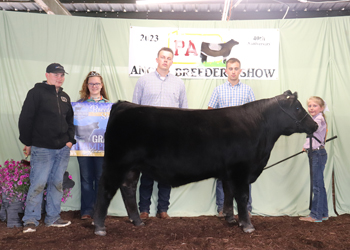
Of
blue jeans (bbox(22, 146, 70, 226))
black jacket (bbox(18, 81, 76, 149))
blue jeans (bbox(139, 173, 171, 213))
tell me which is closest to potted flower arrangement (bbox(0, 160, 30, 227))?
blue jeans (bbox(22, 146, 70, 226))

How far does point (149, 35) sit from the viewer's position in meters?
4.89

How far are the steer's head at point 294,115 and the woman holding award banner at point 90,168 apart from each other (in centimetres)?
236

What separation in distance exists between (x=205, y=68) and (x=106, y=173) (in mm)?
2397

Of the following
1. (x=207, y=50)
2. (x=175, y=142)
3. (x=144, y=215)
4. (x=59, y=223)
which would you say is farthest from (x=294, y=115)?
(x=59, y=223)

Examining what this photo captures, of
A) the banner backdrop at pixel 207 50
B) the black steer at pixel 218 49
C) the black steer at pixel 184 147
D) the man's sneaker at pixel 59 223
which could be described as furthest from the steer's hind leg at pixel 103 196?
the black steer at pixel 218 49

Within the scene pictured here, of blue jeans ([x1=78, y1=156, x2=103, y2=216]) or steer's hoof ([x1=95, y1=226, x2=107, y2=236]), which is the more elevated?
A: blue jeans ([x1=78, y1=156, x2=103, y2=216])

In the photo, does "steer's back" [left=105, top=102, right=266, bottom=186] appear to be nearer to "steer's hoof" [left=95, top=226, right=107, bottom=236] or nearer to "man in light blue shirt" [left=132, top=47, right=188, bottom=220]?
"man in light blue shirt" [left=132, top=47, right=188, bottom=220]

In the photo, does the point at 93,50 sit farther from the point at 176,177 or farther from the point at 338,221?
the point at 338,221

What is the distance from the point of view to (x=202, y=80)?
4941 millimetres

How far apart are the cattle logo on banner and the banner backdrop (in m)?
0.95

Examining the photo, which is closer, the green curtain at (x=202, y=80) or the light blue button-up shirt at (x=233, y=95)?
the light blue button-up shirt at (x=233, y=95)

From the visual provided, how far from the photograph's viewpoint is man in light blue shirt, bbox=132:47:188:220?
13.8 feet

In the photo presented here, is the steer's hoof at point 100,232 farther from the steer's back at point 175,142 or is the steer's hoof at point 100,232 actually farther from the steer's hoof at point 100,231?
the steer's back at point 175,142

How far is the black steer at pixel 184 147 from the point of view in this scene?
338 cm
